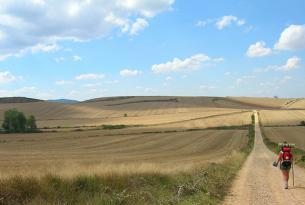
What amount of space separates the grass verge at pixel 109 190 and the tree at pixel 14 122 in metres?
91.2

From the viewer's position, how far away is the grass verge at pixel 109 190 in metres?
11.8

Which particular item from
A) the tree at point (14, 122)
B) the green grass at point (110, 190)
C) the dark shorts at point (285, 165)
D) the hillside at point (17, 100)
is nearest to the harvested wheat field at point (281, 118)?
the tree at point (14, 122)

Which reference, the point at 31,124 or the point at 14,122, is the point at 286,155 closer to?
the point at 31,124

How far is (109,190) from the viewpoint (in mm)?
13664

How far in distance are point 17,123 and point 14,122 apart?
2.37 feet

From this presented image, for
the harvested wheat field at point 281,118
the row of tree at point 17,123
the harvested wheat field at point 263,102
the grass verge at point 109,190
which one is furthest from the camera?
the harvested wheat field at point 263,102

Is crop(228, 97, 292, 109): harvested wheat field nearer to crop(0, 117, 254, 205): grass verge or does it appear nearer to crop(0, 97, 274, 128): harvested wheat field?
crop(0, 97, 274, 128): harvested wheat field

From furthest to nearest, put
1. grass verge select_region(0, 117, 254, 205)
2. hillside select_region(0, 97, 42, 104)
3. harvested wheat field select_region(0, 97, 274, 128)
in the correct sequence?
hillside select_region(0, 97, 42, 104)
harvested wheat field select_region(0, 97, 274, 128)
grass verge select_region(0, 117, 254, 205)

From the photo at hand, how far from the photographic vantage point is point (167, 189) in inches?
611

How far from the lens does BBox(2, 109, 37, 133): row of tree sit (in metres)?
102

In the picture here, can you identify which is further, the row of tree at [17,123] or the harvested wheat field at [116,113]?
the harvested wheat field at [116,113]

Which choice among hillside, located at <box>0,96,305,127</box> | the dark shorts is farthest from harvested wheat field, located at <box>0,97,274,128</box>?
the dark shorts

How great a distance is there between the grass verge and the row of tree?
8913 cm

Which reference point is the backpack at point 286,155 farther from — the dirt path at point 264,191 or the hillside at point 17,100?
the hillside at point 17,100
